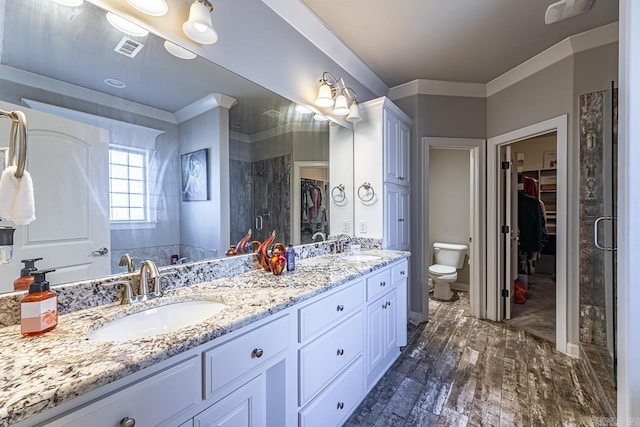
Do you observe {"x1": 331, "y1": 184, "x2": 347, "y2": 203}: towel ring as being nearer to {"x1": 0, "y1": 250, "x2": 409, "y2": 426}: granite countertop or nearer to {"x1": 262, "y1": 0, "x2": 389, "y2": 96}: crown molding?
{"x1": 262, "y1": 0, "x2": 389, "y2": 96}: crown molding

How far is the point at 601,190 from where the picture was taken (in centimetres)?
210

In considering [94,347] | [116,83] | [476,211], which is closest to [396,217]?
[476,211]

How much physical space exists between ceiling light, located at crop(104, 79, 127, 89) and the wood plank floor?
2004 millimetres

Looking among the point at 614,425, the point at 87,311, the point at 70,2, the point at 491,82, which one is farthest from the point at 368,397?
the point at 491,82

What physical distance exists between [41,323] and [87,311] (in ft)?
0.63

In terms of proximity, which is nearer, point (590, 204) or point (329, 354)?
point (329, 354)

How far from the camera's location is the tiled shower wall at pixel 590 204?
6.92 feet

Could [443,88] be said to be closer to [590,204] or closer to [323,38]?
[323,38]

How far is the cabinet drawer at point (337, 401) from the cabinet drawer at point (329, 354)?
53 mm

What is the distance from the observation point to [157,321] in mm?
1040

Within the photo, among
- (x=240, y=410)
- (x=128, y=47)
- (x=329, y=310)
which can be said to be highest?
(x=128, y=47)

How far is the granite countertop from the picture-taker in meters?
0.55

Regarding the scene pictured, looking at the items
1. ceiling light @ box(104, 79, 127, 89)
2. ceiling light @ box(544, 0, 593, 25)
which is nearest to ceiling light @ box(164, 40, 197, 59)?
ceiling light @ box(104, 79, 127, 89)

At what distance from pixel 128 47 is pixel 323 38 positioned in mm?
1449
